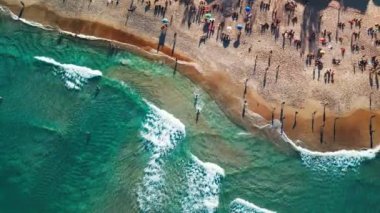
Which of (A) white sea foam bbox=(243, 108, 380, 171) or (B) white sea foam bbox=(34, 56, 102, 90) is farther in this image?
(A) white sea foam bbox=(243, 108, 380, 171)

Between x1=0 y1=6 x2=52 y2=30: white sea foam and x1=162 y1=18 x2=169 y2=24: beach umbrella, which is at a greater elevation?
x1=162 y1=18 x2=169 y2=24: beach umbrella

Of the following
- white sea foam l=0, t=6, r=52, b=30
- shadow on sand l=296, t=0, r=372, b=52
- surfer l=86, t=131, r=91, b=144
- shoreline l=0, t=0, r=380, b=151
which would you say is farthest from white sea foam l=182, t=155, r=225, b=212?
white sea foam l=0, t=6, r=52, b=30

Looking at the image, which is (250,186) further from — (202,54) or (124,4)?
(124,4)

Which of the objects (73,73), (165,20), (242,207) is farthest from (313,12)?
(73,73)

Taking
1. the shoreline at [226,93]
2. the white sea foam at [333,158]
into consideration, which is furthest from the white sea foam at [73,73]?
the white sea foam at [333,158]

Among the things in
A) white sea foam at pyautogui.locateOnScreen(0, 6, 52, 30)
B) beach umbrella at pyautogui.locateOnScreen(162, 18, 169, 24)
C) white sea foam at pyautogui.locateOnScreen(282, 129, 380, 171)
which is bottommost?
white sea foam at pyautogui.locateOnScreen(282, 129, 380, 171)

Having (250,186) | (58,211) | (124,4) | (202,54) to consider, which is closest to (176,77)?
Result: (202,54)

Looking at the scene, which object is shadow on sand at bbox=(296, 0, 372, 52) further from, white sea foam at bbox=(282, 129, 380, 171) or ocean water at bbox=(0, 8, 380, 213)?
ocean water at bbox=(0, 8, 380, 213)
